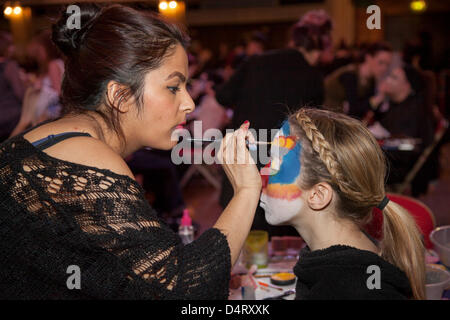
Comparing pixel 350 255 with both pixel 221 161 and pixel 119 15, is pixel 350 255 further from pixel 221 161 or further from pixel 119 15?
pixel 119 15

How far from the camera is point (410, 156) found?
11.4 feet

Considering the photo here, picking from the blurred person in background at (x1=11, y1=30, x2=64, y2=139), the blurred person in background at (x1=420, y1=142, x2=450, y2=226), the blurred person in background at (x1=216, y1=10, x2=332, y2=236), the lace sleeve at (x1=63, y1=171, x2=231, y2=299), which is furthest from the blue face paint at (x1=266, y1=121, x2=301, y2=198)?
the blurred person in background at (x1=420, y1=142, x2=450, y2=226)

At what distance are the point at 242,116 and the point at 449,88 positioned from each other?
3571 millimetres

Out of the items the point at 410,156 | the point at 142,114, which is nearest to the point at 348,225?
the point at 142,114

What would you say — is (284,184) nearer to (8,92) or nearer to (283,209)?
(283,209)

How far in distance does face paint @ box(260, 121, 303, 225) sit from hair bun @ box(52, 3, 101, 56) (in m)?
0.59

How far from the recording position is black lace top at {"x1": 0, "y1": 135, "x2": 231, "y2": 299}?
2.73 ft

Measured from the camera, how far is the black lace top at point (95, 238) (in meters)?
0.83

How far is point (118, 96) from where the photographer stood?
39.7 inches

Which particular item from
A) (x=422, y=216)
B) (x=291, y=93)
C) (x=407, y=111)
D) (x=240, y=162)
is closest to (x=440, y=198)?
(x=407, y=111)

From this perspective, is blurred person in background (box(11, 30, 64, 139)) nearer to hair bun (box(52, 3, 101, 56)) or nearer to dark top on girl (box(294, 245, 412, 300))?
hair bun (box(52, 3, 101, 56))

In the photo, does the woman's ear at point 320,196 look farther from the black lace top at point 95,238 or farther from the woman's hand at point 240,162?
the black lace top at point 95,238

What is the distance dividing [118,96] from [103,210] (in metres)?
0.30

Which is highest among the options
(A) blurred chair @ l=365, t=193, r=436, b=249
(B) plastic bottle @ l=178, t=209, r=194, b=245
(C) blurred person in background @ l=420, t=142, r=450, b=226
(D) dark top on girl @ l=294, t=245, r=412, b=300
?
(D) dark top on girl @ l=294, t=245, r=412, b=300
